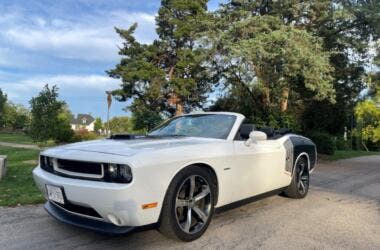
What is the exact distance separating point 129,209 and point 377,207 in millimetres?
4479

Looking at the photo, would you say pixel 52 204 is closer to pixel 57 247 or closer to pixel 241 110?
pixel 57 247

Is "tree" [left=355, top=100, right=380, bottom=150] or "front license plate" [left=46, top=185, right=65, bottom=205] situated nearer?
"front license plate" [left=46, top=185, right=65, bottom=205]

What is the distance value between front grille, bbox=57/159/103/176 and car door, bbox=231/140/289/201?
170 cm

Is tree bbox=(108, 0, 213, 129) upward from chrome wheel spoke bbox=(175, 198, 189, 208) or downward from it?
upward

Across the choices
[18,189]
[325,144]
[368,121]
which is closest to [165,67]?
[325,144]

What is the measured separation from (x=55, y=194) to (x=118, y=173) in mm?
857

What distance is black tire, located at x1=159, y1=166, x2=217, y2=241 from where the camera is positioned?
3877 mm

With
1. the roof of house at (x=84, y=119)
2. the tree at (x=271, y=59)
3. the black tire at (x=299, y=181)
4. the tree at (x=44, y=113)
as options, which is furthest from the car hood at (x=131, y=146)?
the roof of house at (x=84, y=119)

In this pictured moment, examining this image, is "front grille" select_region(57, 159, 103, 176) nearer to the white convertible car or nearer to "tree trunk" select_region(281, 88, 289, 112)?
the white convertible car

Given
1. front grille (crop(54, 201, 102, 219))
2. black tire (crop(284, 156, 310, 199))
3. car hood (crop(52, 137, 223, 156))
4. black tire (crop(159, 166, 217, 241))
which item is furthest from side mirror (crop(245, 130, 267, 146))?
front grille (crop(54, 201, 102, 219))

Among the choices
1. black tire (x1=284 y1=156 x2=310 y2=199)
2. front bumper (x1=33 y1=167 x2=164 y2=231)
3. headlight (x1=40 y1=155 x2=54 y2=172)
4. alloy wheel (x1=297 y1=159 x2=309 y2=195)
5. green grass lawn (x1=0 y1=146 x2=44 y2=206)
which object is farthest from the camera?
alloy wheel (x1=297 y1=159 x2=309 y2=195)

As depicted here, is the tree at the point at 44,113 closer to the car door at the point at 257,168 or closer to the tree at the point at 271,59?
the tree at the point at 271,59

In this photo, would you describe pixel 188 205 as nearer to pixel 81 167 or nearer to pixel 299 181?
pixel 81 167

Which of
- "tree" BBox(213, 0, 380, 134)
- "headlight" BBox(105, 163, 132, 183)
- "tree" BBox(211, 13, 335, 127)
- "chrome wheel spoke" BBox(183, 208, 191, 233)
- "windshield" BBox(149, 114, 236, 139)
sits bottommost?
"chrome wheel spoke" BBox(183, 208, 191, 233)
